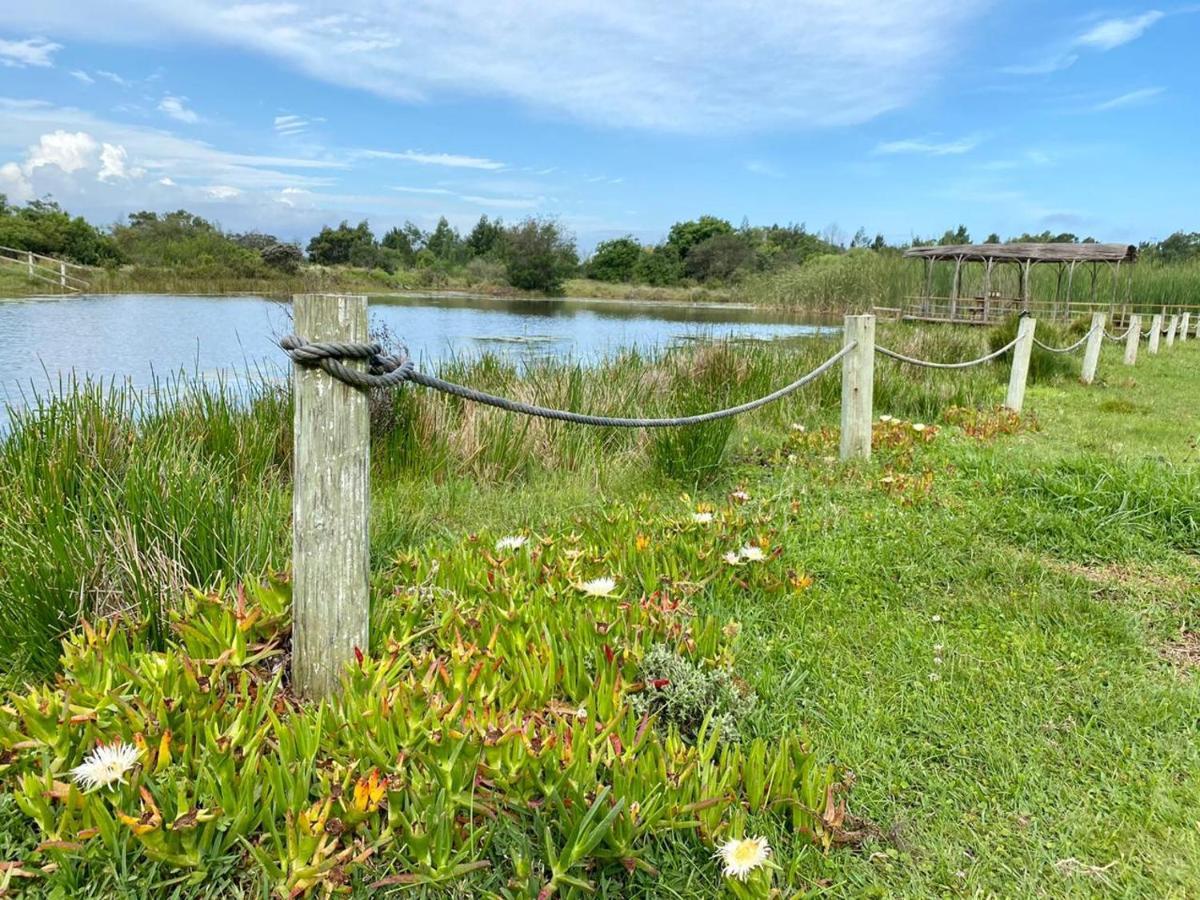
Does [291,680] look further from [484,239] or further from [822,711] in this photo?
[484,239]

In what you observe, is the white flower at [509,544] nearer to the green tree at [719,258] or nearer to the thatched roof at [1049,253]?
the thatched roof at [1049,253]

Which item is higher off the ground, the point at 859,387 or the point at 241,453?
the point at 859,387

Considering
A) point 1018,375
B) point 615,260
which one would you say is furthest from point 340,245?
point 1018,375

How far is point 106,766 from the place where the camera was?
1.50m

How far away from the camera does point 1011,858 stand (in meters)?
1.72

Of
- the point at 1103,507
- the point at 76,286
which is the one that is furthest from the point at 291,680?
the point at 76,286

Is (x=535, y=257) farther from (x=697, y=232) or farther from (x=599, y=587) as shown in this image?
(x=599, y=587)

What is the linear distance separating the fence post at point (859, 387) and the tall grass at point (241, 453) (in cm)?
79

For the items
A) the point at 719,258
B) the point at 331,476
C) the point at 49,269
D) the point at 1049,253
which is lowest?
the point at 331,476

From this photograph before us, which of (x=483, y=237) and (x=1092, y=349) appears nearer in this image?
(x=1092, y=349)

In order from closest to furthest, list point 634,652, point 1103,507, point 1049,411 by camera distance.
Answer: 1. point 634,652
2. point 1103,507
3. point 1049,411

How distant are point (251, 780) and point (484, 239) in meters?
65.6

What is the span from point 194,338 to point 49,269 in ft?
58.1

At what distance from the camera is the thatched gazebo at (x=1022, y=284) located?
891 inches
